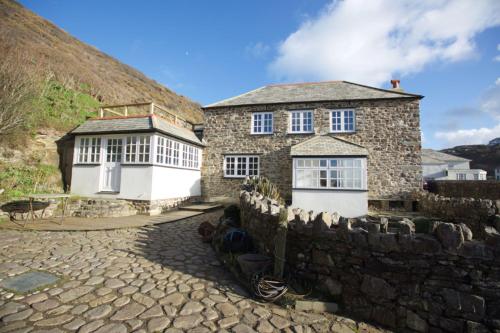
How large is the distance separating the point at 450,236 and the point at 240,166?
13527 mm

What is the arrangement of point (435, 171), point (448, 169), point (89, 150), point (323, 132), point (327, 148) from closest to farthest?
1. point (89, 150)
2. point (327, 148)
3. point (323, 132)
4. point (448, 169)
5. point (435, 171)

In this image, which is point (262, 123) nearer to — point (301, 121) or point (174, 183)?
point (301, 121)

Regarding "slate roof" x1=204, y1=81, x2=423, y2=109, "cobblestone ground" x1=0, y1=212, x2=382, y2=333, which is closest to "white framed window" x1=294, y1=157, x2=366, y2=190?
"slate roof" x1=204, y1=81, x2=423, y2=109

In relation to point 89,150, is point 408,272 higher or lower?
lower

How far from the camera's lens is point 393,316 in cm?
325

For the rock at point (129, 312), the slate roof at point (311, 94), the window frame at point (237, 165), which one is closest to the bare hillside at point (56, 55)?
the slate roof at point (311, 94)

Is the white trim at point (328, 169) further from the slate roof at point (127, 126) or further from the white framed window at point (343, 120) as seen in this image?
the slate roof at point (127, 126)

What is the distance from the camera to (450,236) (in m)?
2.99

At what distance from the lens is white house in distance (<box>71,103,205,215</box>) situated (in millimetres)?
10914

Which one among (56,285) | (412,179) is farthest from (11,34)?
(412,179)

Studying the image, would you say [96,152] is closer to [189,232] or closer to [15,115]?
[15,115]

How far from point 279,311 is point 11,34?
2776 centimetres

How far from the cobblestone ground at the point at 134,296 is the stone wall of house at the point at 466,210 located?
29.0 ft

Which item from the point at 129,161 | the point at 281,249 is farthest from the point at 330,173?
the point at 129,161
